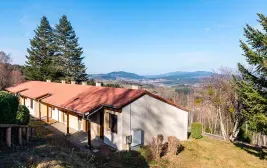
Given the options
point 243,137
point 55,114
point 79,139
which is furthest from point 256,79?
point 55,114

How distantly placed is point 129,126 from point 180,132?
18.4ft

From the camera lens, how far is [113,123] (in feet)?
51.8

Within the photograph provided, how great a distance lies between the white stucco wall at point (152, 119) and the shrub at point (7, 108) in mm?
6653

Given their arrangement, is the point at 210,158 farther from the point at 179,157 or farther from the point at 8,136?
the point at 8,136

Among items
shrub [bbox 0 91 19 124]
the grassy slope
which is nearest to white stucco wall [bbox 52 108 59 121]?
shrub [bbox 0 91 19 124]

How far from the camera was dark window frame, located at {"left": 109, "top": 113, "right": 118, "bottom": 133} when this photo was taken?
50.8ft

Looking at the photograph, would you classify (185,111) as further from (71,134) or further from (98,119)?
(71,134)

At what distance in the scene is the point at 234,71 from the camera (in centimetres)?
2378

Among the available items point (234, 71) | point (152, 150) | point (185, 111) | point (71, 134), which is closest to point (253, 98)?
point (185, 111)

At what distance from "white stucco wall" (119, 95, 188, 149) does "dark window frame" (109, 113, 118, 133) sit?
772 millimetres

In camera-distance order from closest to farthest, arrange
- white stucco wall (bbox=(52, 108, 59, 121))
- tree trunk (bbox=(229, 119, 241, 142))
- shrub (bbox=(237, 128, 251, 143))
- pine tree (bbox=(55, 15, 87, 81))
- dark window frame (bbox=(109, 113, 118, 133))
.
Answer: dark window frame (bbox=(109, 113, 118, 133)) < tree trunk (bbox=(229, 119, 241, 142)) < white stucco wall (bbox=(52, 108, 59, 121)) < shrub (bbox=(237, 128, 251, 143)) < pine tree (bbox=(55, 15, 87, 81))

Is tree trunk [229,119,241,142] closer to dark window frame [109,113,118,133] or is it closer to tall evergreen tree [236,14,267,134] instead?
tall evergreen tree [236,14,267,134]

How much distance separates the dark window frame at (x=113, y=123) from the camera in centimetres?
1548

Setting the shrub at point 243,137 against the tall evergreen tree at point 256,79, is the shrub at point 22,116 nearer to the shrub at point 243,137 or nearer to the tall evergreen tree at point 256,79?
the tall evergreen tree at point 256,79
